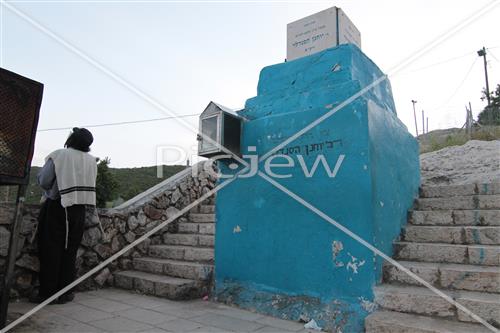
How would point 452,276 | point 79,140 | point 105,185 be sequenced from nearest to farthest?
1. point 452,276
2. point 79,140
3. point 105,185

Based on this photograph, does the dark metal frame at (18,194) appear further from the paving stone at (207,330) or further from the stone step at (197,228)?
the stone step at (197,228)

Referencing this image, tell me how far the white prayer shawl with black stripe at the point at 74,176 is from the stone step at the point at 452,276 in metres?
3.05

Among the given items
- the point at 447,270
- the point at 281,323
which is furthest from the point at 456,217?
the point at 281,323

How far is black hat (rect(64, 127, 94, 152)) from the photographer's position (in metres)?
3.70

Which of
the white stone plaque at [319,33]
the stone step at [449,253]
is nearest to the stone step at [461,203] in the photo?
the stone step at [449,253]

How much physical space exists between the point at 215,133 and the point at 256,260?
134 cm

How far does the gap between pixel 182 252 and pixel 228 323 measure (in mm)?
1670

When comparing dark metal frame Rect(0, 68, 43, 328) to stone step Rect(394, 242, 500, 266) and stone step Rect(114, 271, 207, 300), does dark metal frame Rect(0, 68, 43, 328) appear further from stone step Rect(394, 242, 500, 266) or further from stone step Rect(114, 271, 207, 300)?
stone step Rect(394, 242, 500, 266)

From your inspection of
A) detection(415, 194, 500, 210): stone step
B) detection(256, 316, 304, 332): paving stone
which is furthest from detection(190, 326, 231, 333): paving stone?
detection(415, 194, 500, 210): stone step

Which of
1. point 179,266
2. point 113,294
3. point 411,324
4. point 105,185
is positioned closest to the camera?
point 411,324

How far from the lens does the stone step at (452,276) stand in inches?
99.8

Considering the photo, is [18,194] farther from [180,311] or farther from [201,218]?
[201,218]

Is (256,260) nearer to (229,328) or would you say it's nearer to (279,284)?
(279,284)

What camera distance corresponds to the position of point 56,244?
3508mm
